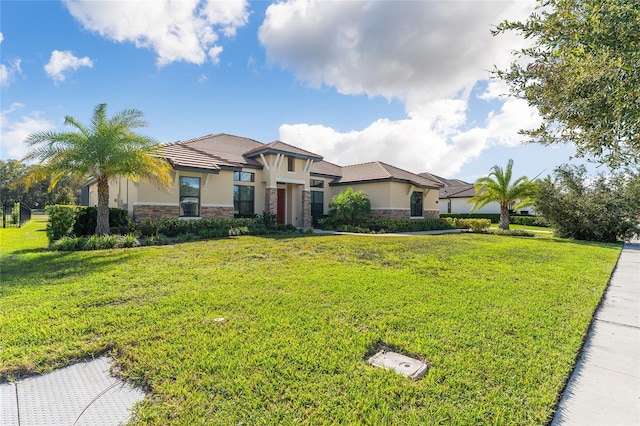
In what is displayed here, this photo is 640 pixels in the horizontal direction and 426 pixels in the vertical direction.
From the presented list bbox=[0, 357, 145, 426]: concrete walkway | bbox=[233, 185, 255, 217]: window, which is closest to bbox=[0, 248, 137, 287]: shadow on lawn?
bbox=[0, 357, 145, 426]: concrete walkway

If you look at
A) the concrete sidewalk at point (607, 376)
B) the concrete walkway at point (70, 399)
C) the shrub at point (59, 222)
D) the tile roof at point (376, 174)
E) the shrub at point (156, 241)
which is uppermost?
the tile roof at point (376, 174)

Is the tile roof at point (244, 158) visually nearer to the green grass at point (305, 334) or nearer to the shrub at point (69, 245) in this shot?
the shrub at point (69, 245)

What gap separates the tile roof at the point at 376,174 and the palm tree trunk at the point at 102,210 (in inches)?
645

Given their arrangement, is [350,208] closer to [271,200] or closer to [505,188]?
[271,200]

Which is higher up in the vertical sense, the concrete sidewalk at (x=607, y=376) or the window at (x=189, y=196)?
the window at (x=189, y=196)

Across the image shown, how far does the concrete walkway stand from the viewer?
254 centimetres

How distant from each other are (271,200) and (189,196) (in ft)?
16.1

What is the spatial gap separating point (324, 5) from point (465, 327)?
11269 millimetres

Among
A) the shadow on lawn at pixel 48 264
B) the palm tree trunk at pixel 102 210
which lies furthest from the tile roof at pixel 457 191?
the shadow on lawn at pixel 48 264

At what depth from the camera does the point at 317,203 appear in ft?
81.0

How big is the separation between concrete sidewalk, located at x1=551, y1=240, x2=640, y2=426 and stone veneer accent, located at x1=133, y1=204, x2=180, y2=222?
54.0ft

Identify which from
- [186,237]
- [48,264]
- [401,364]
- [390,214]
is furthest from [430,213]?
[48,264]

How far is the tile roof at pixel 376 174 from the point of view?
2335 centimetres

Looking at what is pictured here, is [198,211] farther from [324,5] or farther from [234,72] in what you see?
[324,5]
